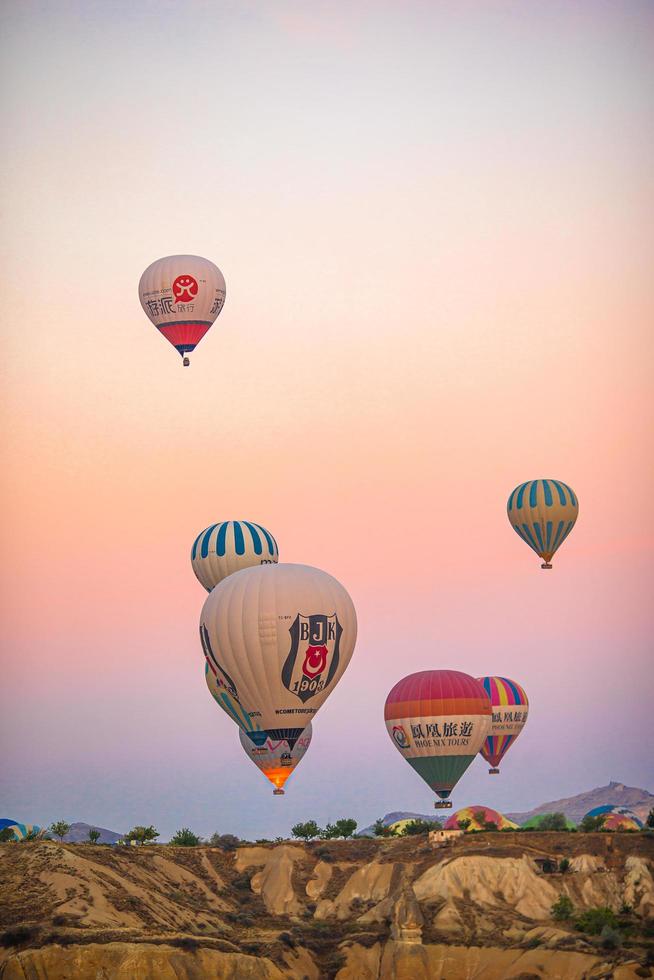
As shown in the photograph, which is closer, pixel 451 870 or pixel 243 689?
pixel 243 689

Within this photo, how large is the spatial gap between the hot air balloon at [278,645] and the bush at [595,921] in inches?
674

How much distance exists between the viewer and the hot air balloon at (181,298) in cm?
10400

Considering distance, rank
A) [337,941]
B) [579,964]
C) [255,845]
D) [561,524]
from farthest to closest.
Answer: [561,524], [255,845], [337,941], [579,964]

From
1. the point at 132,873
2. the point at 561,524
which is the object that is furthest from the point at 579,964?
the point at 561,524

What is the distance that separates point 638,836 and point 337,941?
57.1 feet

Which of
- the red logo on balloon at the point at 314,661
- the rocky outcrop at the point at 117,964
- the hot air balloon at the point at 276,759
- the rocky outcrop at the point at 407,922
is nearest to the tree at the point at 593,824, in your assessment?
the rocky outcrop at the point at 407,922

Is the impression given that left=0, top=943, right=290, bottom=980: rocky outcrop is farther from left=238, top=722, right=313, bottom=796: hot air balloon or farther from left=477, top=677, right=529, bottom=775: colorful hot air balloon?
left=477, top=677, right=529, bottom=775: colorful hot air balloon

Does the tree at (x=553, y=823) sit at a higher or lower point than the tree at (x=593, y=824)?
higher

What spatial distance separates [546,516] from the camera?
113688 mm

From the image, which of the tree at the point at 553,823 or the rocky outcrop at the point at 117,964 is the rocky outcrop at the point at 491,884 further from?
the rocky outcrop at the point at 117,964

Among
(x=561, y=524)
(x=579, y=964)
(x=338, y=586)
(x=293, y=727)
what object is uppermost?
(x=561, y=524)

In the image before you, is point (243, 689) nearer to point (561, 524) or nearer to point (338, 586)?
point (338, 586)

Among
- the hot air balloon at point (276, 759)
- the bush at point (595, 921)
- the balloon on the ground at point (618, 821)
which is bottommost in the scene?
the bush at point (595, 921)

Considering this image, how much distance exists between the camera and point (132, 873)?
97750 millimetres
